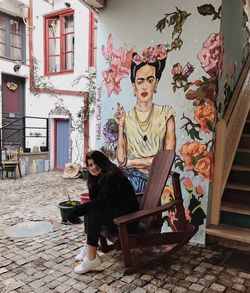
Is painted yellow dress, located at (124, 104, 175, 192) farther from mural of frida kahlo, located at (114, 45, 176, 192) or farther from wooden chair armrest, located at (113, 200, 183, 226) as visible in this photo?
wooden chair armrest, located at (113, 200, 183, 226)

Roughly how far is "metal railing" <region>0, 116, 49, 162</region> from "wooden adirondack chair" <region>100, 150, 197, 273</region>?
5941 mm

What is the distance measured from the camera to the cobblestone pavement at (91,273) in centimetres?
216

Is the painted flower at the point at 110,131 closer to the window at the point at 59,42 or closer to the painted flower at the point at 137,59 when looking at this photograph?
the painted flower at the point at 137,59

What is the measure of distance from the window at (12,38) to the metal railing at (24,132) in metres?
2.00

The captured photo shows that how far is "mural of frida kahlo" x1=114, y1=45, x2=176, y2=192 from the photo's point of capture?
317 cm

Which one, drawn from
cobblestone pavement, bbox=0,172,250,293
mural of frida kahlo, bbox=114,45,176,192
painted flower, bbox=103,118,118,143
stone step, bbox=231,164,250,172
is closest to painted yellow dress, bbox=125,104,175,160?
mural of frida kahlo, bbox=114,45,176,192

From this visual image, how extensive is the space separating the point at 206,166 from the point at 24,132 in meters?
6.40

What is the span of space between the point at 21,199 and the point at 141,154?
264cm

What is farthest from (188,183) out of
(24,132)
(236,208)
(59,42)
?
(59,42)

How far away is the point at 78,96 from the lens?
7.43 meters

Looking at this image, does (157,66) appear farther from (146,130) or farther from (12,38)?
(12,38)

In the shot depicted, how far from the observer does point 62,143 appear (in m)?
8.04

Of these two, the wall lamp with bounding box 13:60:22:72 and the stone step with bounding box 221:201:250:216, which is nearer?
the stone step with bounding box 221:201:250:216

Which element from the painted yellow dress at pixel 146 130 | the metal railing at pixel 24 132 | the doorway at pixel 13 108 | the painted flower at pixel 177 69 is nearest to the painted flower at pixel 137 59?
the painted flower at pixel 177 69
